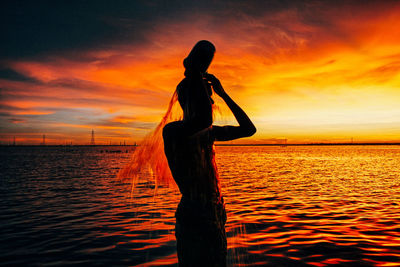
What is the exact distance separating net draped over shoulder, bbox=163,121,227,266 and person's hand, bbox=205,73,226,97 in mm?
320

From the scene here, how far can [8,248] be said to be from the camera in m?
8.48

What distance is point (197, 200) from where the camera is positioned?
1.88 metres

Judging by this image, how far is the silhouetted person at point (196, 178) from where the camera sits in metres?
1.82

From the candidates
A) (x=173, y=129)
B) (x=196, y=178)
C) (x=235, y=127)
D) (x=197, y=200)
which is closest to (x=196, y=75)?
(x=173, y=129)

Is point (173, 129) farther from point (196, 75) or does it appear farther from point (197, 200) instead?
point (197, 200)

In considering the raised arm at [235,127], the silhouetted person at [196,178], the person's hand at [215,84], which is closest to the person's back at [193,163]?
the silhouetted person at [196,178]

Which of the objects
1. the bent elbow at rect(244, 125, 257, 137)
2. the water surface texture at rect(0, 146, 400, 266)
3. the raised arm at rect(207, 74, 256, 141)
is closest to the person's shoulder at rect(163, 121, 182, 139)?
the raised arm at rect(207, 74, 256, 141)

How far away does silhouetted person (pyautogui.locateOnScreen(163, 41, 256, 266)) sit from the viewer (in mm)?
1823

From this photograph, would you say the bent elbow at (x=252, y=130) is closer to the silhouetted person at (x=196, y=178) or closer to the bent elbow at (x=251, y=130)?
the bent elbow at (x=251, y=130)

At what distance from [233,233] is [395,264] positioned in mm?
4664

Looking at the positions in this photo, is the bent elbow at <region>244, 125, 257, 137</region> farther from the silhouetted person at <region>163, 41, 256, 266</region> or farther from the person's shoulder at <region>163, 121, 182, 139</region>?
the person's shoulder at <region>163, 121, 182, 139</region>

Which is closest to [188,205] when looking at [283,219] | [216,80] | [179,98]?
[179,98]


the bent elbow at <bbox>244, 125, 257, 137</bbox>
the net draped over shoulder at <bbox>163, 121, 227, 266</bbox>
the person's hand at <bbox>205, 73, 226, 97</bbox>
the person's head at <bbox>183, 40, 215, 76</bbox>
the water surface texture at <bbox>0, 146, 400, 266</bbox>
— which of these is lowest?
the water surface texture at <bbox>0, 146, 400, 266</bbox>

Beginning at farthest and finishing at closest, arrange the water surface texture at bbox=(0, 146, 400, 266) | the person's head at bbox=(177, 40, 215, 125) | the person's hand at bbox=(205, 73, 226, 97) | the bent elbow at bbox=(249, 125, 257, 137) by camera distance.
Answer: the water surface texture at bbox=(0, 146, 400, 266) → the bent elbow at bbox=(249, 125, 257, 137) → the person's hand at bbox=(205, 73, 226, 97) → the person's head at bbox=(177, 40, 215, 125)
